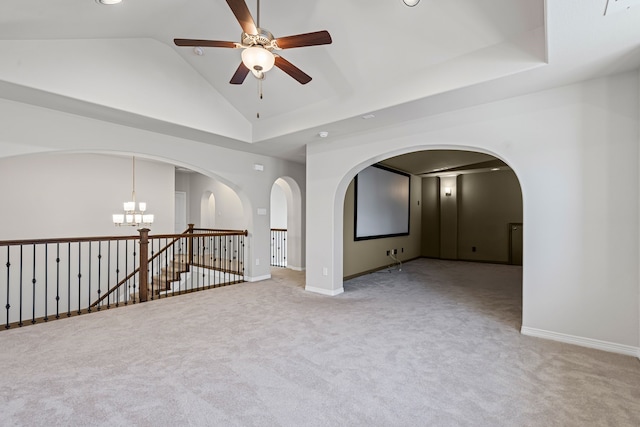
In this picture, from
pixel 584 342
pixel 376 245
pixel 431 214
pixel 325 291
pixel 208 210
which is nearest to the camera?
pixel 584 342

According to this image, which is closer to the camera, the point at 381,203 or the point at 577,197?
the point at 577,197

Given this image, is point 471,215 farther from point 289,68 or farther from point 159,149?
point 159,149

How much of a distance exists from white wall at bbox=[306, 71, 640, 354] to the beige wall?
2.90 m

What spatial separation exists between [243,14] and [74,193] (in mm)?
6668

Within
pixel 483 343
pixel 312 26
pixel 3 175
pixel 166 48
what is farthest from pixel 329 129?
pixel 3 175

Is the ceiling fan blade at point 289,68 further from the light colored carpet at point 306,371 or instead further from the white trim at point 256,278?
the white trim at point 256,278

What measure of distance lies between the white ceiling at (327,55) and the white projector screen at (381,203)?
2.35m

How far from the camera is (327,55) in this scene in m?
3.58

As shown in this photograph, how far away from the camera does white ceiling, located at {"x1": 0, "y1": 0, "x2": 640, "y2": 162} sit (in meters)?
2.61

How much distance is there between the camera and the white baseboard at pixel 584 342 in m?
2.83

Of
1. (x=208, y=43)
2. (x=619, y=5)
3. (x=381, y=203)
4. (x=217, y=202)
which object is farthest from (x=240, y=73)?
(x=217, y=202)

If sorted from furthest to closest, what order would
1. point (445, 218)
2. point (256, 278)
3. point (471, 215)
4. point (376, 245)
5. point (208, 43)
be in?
point (445, 218)
point (471, 215)
point (376, 245)
point (256, 278)
point (208, 43)

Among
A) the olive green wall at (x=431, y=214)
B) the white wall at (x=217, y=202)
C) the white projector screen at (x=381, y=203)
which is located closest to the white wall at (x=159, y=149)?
the white projector screen at (x=381, y=203)

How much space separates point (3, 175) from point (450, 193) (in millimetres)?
10646
